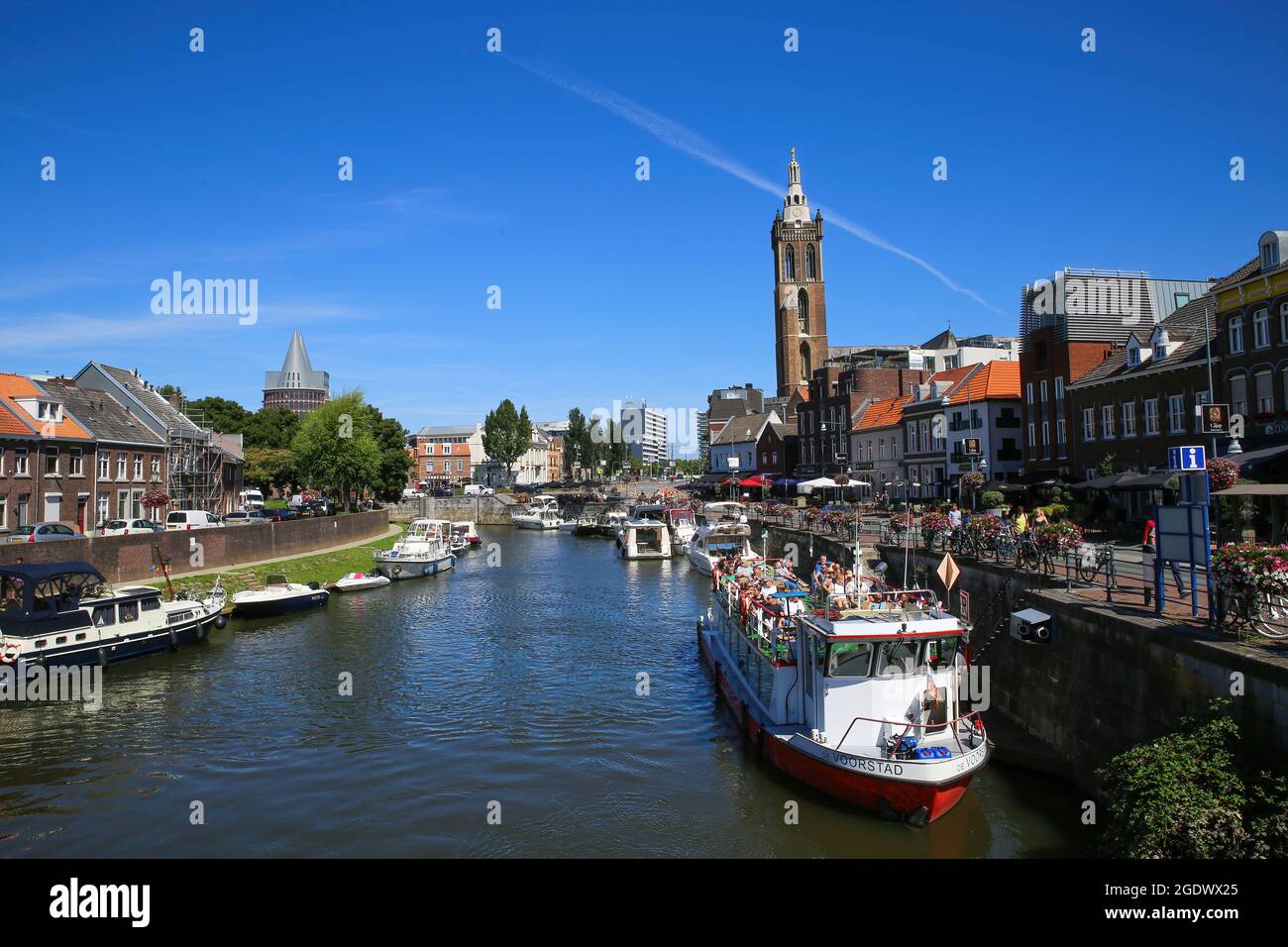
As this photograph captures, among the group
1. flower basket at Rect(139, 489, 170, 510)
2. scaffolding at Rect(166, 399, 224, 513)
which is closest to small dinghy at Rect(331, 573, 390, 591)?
flower basket at Rect(139, 489, 170, 510)

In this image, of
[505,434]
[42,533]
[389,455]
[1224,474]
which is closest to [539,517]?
[389,455]

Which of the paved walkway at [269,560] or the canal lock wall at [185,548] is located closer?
the canal lock wall at [185,548]

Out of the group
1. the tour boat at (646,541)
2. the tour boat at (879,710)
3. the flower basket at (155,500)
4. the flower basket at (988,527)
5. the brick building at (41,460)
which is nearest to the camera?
the tour boat at (879,710)

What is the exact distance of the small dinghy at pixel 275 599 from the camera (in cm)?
4391

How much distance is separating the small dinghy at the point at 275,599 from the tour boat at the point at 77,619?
6.76 m

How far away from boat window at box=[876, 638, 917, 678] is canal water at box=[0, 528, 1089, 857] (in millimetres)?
3093

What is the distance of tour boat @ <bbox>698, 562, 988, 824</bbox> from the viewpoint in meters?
17.3

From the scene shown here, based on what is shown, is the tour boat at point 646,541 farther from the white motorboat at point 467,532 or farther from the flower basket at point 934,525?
the flower basket at point 934,525

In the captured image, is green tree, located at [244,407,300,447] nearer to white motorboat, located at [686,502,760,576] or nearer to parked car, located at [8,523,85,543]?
white motorboat, located at [686,502,760,576]

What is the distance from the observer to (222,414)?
112 meters

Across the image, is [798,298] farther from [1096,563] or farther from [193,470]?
[1096,563]

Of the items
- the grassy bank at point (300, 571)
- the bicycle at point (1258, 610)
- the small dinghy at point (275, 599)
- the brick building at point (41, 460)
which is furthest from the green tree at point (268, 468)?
the bicycle at point (1258, 610)

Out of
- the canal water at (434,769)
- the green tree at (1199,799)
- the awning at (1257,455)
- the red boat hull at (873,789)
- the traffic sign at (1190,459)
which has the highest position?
the awning at (1257,455)
